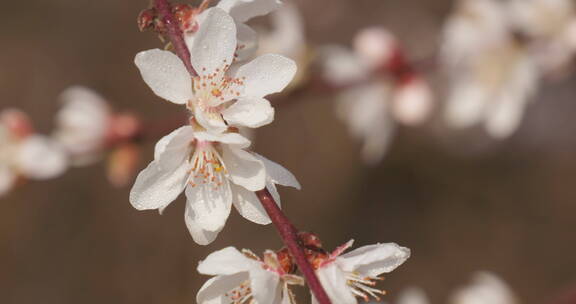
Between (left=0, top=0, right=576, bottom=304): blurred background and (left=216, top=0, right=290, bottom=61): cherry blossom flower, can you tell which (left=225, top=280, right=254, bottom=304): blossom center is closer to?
(left=216, top=0, right=290, bottom=61): cherry blossom flower

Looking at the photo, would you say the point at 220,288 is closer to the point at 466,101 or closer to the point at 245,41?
the point at 245,41

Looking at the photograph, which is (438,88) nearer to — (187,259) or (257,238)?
(257,238)

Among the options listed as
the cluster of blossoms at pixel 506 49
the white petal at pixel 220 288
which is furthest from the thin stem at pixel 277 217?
the cluster of blossoms at pixel 506 49

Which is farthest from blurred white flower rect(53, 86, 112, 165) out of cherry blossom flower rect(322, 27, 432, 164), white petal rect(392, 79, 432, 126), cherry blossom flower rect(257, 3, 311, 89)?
white petal rect(392, 79, 432, 126)

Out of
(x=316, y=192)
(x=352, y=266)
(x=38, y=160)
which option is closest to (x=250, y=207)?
(x=352, y=266)

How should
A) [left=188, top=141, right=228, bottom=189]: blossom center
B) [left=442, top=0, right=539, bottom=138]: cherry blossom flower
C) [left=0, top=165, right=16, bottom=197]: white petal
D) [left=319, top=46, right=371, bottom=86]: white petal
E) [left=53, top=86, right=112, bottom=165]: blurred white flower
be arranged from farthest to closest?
[left=319, top=46, right=371, bottom=86]: white petal
[left=442, top=0, right=539, bottom=138]: cherry blossom flower
[left=53, top=86, right=112, bottom=165]: blurred white flower
[left=0, top=165, right=16, bottom=197]: white petal
[left=188, top=141, right=228, bottom=189]: blossom center
